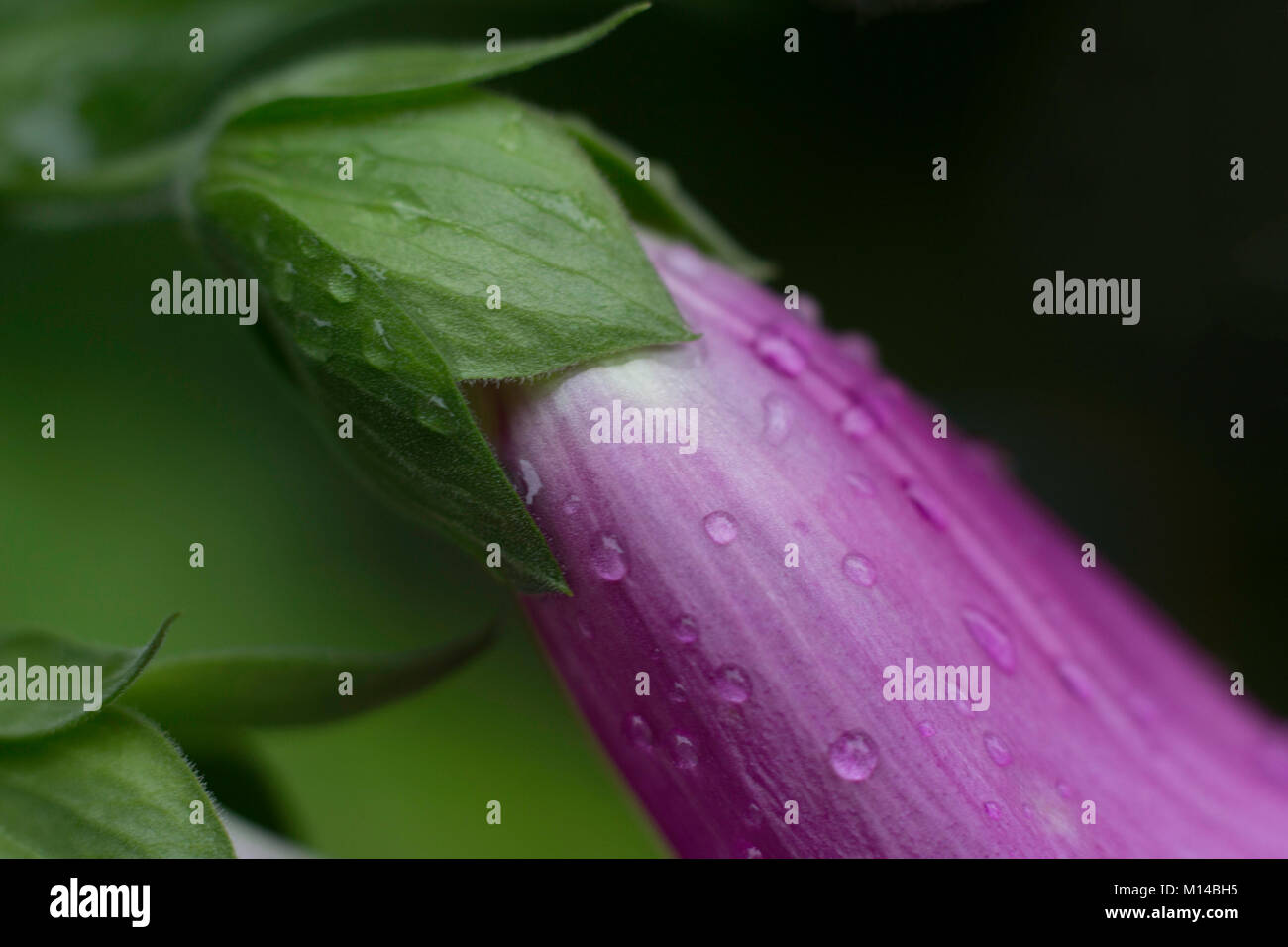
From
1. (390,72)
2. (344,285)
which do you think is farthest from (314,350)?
(390,72)

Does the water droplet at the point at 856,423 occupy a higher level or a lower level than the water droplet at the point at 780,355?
lower

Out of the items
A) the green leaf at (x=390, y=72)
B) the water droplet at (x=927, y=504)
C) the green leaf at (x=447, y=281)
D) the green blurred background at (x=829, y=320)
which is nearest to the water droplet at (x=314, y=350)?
the green leaf at (x=447, y=281)

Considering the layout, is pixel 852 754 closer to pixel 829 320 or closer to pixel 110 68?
pixel 110 68

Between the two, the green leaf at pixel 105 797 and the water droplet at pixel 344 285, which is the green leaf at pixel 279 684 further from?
the water droplet at pixel 344 285

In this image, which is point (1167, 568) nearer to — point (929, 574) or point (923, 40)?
point (923, 40)

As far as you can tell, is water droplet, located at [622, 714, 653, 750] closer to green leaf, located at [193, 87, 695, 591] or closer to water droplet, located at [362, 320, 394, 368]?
green leaf, located at [193, 87, 695, 591]
